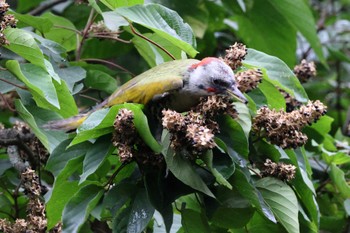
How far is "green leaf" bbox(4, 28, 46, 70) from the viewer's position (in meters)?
2.58

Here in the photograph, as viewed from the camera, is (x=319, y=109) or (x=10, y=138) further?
(x=10, y=138)

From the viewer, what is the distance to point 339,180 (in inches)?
127

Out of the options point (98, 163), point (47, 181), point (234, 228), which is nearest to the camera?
point (98, 163)

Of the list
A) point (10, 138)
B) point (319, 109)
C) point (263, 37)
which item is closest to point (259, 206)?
point (319, 109)

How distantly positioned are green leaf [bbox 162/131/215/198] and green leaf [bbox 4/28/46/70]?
22.2 inches

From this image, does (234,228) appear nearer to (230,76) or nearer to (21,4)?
(230,76)

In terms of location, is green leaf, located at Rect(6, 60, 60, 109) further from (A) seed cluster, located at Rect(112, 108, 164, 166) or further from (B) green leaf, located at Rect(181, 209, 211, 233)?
(B) green leaf, located at Rect(181, 209, 211, 233)

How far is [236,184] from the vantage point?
2.42m

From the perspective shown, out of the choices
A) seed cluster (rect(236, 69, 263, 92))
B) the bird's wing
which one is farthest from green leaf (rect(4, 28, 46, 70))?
seed cluster (rect(236, 69, 263, 92))

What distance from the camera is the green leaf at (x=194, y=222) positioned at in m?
2.55

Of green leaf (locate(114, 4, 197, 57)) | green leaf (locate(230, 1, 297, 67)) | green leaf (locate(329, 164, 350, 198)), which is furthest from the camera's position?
green leaf (locate(230, 1, 297, 67))

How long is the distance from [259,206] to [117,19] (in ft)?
3.02

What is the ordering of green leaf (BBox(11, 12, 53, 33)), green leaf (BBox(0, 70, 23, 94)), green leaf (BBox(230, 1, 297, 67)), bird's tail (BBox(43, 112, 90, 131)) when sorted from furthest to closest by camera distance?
green leaf (BBox(230, 1, 297, 67)) → green leaf (BBox(11, 12, 53, 33)) → green leaf (BBox(0, 70, 23, 94)) → bird's tail (BBox(43, 112, 90, 131))

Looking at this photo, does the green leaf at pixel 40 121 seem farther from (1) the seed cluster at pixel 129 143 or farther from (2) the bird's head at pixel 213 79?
(2) the bird's head at pixel 213 79
